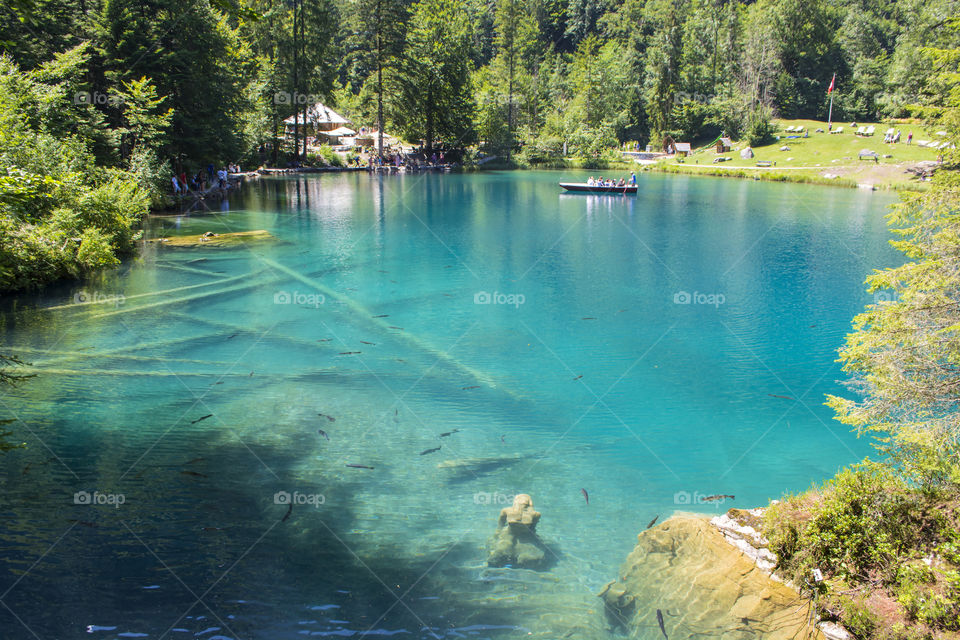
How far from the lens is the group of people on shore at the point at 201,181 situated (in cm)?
4037

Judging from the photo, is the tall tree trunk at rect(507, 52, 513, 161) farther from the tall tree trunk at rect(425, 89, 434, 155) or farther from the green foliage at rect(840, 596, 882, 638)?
the green foliage at rect(840, 596, 882, 638)

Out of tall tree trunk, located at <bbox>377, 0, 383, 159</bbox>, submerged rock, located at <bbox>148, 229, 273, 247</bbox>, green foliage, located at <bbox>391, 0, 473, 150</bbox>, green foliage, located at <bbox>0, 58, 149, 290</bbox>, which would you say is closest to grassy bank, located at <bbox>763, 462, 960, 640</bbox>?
green foliage, located at <bbox>0, 58, 149, 290</bbox>

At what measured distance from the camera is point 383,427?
13.1 m

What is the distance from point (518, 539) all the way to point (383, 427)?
4530mm

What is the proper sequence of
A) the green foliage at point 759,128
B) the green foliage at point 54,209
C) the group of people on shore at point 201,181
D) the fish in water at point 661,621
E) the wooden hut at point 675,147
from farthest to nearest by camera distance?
1. the wooden hut at point 675,147
2. the green foliage at point 759,128
3. the group of people on shore at point 201,181
4. the green foliage at point 54,209
5. the fish in water at point 661,621

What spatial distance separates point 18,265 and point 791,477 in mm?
22743

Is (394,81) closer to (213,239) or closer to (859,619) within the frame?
(213,239)

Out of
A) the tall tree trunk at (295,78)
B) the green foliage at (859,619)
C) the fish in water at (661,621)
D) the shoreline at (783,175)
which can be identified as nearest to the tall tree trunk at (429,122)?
the tall tree trunk at (295,78)

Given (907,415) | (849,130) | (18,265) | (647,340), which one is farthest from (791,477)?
(849,130)

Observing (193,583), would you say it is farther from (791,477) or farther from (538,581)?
(791,477)

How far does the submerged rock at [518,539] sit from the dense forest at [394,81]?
708 inches

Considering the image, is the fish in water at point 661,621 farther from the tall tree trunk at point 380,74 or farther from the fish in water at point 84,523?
the tall tree trunk at point 380,74

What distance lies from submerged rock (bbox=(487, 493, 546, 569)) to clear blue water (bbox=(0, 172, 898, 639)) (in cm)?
21

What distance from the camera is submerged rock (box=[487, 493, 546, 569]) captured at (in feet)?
30.3
